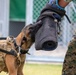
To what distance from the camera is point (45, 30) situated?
8.22 feet

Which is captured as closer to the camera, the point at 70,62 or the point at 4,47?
the point at 70,62

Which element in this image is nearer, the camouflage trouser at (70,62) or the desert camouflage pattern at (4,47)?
the camouflage trouser at (70,62)

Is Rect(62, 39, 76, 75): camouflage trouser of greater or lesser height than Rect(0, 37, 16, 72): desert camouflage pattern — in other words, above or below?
above

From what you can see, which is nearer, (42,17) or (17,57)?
(42,17)

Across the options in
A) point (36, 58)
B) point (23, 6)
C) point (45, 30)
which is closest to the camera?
point (45, 30)

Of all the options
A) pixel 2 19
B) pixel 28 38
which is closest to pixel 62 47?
pixel 2 19

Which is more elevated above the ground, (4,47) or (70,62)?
(70,62)

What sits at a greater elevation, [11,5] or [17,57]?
[11,5]

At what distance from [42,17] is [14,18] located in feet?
26.9


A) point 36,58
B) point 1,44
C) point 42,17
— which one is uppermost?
point 42,17

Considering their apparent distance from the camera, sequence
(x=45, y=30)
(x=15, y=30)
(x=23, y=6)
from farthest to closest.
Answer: (x=15, y=30), (x=23, y=6), (x=45, y=30)

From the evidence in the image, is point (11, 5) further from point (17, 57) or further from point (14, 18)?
point (17, 57)

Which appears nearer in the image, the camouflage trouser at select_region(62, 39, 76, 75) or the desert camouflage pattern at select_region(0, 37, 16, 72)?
the camouflage trouser at select_region(62, 39, 76, 75)

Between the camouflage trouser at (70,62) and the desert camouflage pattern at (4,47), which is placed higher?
the camouflage trouser at (70,62)
